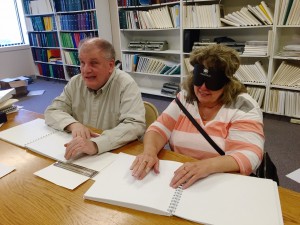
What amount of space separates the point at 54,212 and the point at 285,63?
121 inches

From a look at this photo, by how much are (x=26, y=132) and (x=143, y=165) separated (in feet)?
2.59

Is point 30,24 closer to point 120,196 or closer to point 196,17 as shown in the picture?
point 196,17

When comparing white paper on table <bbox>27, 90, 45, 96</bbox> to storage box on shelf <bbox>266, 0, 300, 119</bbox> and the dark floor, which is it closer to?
the dark floor

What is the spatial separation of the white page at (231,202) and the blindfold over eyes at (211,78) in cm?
44

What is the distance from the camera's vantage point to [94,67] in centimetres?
149

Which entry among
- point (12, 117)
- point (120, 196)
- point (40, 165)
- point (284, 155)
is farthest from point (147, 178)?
point (284, 155)

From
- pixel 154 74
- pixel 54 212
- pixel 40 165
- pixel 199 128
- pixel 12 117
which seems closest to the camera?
pixel 54 212

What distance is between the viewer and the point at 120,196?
826 mm

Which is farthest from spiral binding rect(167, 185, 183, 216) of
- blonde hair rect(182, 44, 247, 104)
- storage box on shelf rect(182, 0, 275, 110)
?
storage box on shelf rect(182, 0, 275, 110)

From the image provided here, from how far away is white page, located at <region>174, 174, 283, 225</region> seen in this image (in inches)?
28.3

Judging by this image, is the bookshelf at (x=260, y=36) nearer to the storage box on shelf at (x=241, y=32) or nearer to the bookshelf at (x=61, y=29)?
the storage box on shelf at (x=241, y=32)

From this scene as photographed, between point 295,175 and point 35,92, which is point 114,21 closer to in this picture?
point 35,92

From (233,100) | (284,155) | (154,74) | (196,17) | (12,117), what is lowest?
(284,155)

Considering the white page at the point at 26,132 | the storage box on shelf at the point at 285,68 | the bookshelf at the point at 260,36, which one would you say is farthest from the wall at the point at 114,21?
the white page at the point at 26,132
